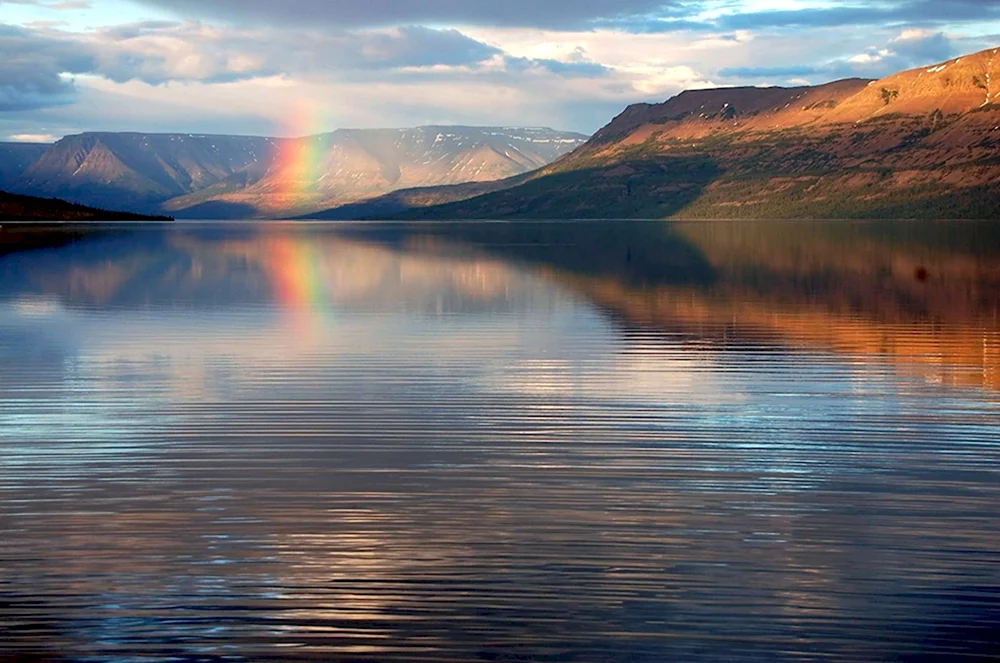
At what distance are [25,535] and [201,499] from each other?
218cm

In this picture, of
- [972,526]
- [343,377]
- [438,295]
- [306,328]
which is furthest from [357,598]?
[438,295]

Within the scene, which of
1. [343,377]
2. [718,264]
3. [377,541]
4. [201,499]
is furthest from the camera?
[718,264]

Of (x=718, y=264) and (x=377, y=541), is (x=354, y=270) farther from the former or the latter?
(x=377, y=541)

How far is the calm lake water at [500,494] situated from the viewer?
34.0 feet

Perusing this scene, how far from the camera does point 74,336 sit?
33.2 metres

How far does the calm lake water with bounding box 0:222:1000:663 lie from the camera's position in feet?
34.0

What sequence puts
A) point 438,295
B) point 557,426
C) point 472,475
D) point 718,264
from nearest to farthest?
1. point 472,475
2. point 557,426
3. point 438,295
4. point 718,264

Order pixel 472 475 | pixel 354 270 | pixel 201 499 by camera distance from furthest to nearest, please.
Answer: pixel 354 270 → pixel 472 475 → pixel 201 499

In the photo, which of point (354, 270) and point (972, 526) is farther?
point (354, 270)

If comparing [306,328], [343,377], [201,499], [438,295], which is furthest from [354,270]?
[201,499]

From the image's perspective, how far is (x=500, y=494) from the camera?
49.0 feet

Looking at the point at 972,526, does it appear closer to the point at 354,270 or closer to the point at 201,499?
the point at 201,499

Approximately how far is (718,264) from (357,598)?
64766mm

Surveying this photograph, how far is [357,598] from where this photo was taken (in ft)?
36.2
